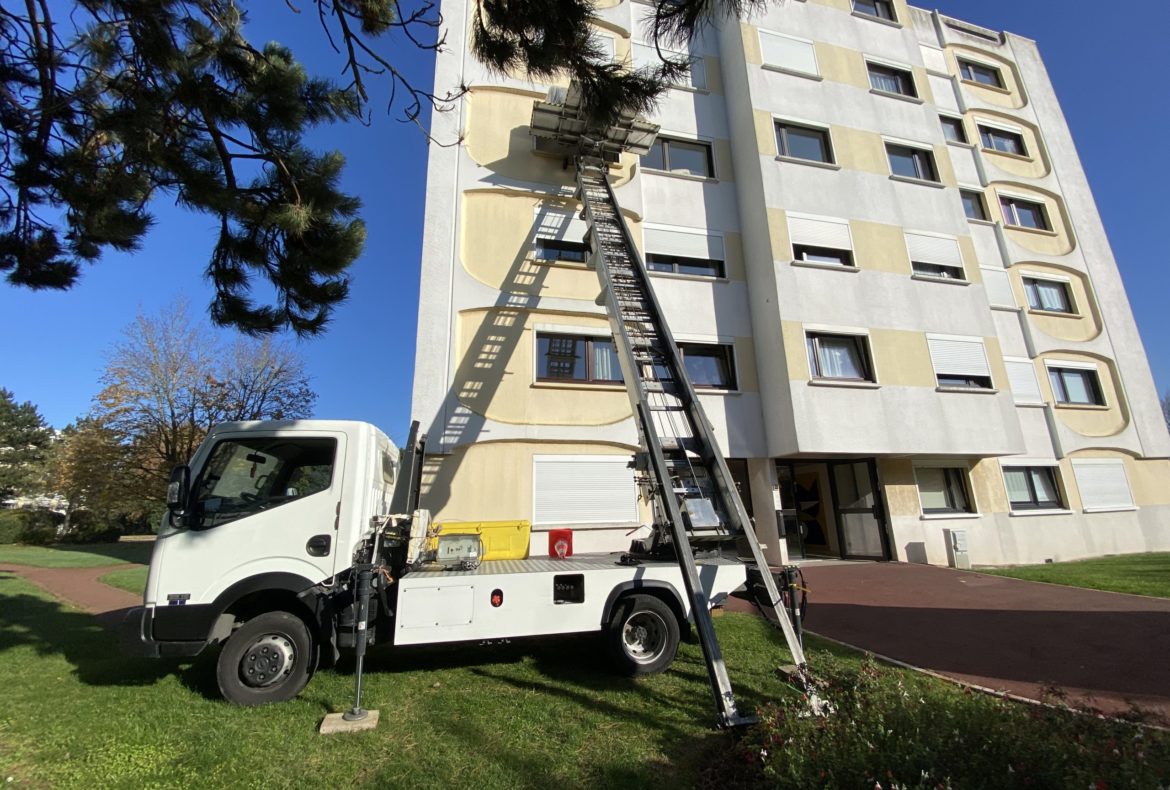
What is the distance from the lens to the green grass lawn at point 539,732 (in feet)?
7.88

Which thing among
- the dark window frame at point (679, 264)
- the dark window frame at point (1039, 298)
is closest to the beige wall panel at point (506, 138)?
the dark window frame at point (679, 264)

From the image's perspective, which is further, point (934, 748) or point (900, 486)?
point (900, 486)

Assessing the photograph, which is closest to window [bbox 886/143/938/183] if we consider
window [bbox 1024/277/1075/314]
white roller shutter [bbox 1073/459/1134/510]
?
window [bbox 1024/277/1075/314]

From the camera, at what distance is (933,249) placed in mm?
13438

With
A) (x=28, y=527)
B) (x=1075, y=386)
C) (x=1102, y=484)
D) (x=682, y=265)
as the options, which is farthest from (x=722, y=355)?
(x=28, y=527)

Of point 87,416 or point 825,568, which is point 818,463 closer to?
point 825,568

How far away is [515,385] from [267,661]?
6.84 m

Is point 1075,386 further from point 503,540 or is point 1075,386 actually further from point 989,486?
point 503,540

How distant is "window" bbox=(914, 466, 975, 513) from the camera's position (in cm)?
1230

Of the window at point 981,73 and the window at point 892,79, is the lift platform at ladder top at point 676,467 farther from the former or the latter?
the window at point 981,73

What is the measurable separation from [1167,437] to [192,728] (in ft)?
75.2

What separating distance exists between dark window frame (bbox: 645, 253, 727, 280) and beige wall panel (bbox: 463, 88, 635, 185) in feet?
7.16

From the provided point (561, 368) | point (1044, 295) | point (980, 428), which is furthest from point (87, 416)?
point (1044, 295)

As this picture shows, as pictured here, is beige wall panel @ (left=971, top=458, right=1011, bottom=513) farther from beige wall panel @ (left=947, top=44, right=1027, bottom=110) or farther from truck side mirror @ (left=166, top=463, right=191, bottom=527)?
truck side mirror @ (left=166, top=463, right=191, bottom=527)
